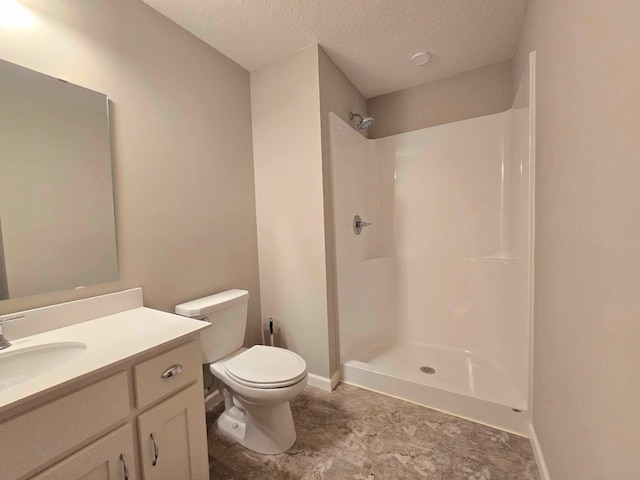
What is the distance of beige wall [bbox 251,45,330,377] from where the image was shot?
178 centimetres

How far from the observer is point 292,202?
1881 mm

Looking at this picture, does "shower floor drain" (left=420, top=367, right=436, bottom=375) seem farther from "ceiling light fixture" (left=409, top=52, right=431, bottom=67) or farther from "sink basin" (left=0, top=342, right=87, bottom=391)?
"ceiling light fixture" (left=409, top=52, right=431, bottom=67)

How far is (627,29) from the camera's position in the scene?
54 cm

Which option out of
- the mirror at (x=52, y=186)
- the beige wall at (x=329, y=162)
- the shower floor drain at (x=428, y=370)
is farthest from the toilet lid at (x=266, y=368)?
the shower floor drain at (x=428, y=370)

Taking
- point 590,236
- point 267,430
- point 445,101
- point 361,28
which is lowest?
point 267,430

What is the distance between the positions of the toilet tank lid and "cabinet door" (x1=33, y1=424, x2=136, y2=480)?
0.62 meters

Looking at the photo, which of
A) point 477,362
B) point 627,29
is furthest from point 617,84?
point 477,362

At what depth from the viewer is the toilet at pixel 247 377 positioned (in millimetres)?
1256

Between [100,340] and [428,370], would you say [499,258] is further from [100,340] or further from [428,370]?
[100,340]

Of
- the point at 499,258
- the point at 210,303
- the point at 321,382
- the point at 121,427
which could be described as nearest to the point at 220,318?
the point at 210,303

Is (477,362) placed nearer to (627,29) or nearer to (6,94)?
(627,29)

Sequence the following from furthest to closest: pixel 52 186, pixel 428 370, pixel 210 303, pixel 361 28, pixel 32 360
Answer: pixel 428 370, pixel 361 28, pixel 210 303, pixel 52 186, pixel 32 360

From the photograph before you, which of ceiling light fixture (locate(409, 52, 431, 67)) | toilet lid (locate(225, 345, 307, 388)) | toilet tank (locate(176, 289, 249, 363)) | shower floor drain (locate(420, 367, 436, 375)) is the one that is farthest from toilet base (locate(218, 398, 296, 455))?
ceiling light fixture (locate(409, 52, 431, 67))

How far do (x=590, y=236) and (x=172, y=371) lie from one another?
→ 1.37 meters
